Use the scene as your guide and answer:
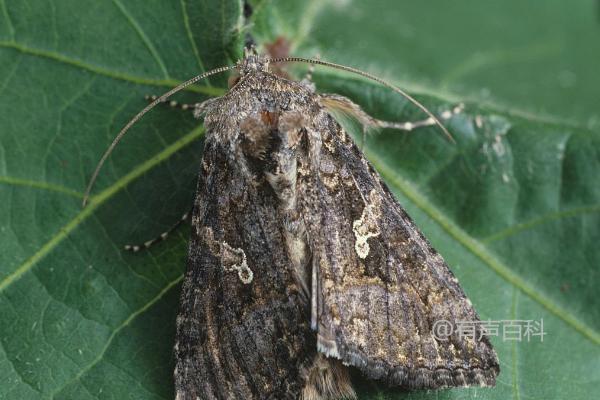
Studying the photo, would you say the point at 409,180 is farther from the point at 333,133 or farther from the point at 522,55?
the point at 522,55

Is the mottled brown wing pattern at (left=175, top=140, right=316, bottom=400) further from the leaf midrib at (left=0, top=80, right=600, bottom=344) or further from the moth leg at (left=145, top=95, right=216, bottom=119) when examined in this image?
the leaf midrib at (left=0, top=80, right=600, bottom=344)

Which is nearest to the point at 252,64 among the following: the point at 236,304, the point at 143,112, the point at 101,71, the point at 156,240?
the point at 143,112

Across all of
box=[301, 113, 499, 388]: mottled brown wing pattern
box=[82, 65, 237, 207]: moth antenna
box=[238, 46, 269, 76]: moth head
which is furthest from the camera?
box=[238, 46, 269, 76]: moth head

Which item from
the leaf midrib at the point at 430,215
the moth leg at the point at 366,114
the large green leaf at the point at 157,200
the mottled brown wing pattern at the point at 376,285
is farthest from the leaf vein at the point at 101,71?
the mottled brown wing pattern at the point at 376,285

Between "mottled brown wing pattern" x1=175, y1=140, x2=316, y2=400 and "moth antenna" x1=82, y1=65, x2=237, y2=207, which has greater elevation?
"moth antenna" x1=82, y1=65, x2=237, y2=207

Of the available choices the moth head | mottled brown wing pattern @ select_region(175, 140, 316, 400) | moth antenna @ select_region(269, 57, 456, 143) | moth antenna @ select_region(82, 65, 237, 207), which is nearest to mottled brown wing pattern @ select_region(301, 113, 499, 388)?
mottled brown wing pattern @ select_region(175, 140, 316, 400)

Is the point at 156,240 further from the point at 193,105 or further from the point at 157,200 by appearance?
the point at 193,105

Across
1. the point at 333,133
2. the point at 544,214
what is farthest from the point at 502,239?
the point at 333,133

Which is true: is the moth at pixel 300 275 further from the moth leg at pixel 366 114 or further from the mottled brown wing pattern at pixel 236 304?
the moth leg at pixel 366 114
